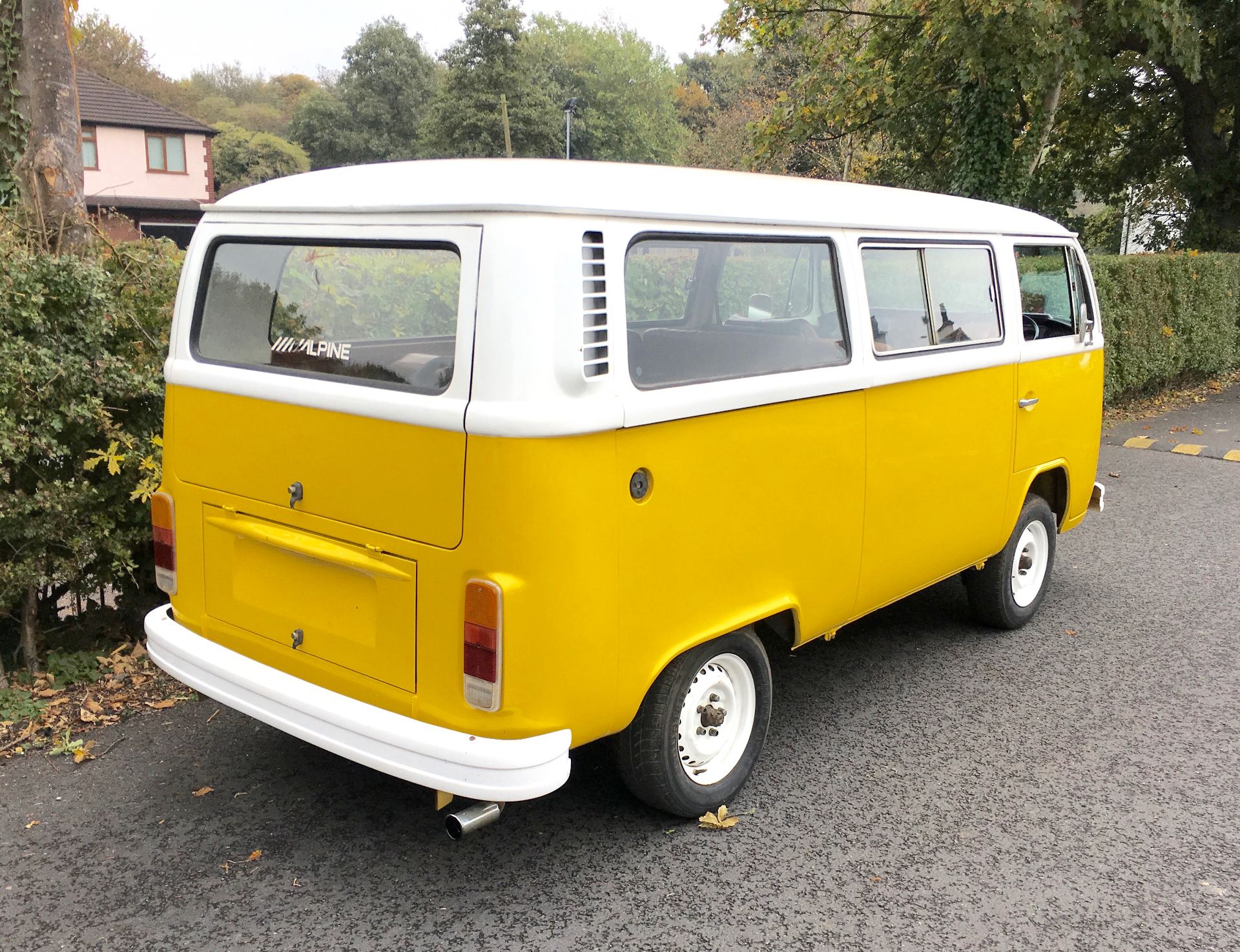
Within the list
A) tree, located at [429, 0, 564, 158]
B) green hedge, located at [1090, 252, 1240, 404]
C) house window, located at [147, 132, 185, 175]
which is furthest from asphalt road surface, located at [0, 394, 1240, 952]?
tree, located at [429, 0, 564, 158]

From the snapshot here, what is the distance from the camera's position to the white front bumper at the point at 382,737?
2.90 m

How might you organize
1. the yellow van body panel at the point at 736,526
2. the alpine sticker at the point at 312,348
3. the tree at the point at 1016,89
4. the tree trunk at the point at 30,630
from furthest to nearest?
the tree at the point at 1016,89 < the tree trunk at the point at 30,630 < the alpine sticker at the point at 312,348 < the yellow van body panel at the point at 736,526

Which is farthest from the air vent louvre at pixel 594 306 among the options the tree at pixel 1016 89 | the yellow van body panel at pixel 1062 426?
the tree at pixel 1016 89

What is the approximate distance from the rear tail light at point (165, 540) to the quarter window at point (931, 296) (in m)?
2.61

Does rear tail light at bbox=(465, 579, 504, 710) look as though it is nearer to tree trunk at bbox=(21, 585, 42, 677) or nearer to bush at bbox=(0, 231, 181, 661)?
bush at bbox=(0, 231, 181, 661)

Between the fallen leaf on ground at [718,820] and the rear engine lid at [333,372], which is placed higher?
the rear engine lid at [333,372]

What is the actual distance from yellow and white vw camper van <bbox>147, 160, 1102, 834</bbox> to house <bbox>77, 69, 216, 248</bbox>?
4634cm

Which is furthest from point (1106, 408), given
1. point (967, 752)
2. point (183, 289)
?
point (183, 289)

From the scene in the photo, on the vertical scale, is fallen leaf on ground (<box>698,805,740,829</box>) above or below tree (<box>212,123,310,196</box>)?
below

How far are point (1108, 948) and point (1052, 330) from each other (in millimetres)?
3337

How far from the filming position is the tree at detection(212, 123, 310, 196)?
223 feet

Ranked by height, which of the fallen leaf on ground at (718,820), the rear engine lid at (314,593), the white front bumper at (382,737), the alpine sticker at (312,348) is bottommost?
the fallen leaf on ground at (718,820)

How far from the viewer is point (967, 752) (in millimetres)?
4266

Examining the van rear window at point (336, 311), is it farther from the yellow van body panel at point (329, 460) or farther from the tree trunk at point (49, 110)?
the tree trunk at point (49, 110)
